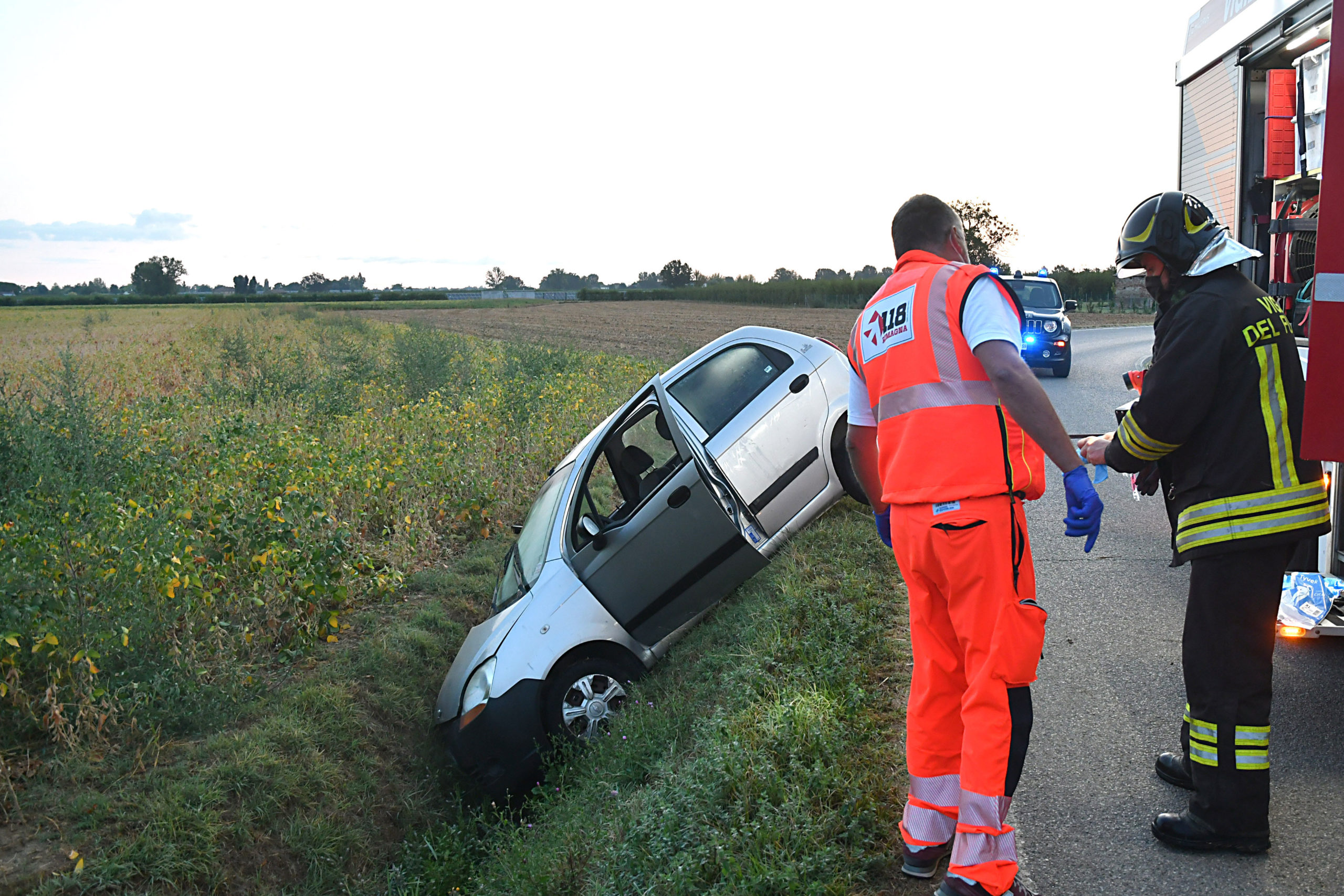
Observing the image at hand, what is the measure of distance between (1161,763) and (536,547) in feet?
11.6

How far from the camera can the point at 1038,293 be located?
18.0 m

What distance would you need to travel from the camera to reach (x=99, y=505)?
18.6 feet

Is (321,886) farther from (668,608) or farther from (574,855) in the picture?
Answer: (668,608)

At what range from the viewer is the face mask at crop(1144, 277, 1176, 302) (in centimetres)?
309

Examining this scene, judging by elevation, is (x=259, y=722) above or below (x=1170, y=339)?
below

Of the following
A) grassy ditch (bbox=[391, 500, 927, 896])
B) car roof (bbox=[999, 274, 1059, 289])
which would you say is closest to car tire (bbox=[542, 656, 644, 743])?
grassy ditch (bbox=[391, 500, 927, 896])

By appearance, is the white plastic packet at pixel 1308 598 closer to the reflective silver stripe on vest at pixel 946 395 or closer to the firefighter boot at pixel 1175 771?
the firefighter boot at pixel 1175 771

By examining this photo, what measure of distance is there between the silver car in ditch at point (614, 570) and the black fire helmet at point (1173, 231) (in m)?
2.82

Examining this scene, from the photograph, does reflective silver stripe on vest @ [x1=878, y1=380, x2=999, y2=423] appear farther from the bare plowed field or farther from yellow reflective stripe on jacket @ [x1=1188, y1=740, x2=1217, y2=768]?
the bare plowed field

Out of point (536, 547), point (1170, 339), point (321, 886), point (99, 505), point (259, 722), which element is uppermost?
point (1170, 339)

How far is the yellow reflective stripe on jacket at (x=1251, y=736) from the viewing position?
9.23ft

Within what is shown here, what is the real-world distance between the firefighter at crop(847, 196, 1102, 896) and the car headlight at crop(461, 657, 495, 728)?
2862 millimetres

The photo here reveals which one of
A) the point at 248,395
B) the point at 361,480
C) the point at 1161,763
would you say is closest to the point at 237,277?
the point at 248,395

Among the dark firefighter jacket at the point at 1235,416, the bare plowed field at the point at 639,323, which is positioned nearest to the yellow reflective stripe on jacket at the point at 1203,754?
the dark firefighter jacket at the point at 1235,416
